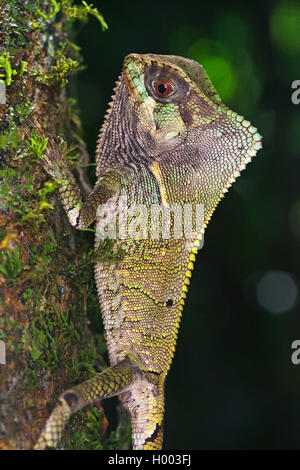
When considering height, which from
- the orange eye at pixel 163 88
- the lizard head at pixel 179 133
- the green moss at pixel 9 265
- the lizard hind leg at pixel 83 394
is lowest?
the lizard hind leg at pixel 83 394

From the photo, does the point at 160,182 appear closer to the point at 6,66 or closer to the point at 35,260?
the point at 35,260

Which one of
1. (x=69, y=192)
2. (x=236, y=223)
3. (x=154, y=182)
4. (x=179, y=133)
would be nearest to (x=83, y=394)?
(x=69, y=192)

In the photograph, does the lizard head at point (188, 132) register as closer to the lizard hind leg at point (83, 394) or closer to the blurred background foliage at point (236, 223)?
the lizard hind leg at point (83, 394)

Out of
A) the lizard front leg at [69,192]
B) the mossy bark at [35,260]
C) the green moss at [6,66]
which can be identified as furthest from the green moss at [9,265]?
the green moss at [6,66]

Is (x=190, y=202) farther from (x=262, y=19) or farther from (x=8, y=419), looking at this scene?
(x=262, y=19)

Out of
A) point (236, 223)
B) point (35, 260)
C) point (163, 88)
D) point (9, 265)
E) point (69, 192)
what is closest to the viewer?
point (9, 265)

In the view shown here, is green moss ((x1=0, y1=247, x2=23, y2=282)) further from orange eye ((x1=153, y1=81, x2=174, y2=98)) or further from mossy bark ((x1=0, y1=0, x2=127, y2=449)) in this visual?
orange eye ((x1=153, y1=81, x2=174, y2=98))
